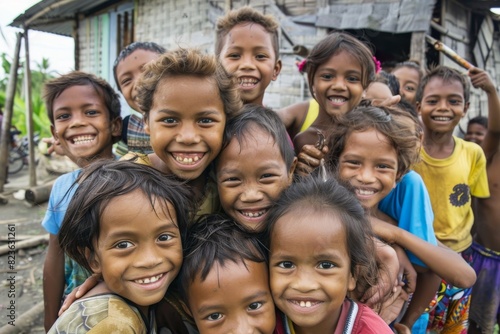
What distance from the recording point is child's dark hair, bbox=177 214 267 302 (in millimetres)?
1507

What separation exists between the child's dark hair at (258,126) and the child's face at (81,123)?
90 centimetres

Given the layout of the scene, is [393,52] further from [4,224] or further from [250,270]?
[250,270]

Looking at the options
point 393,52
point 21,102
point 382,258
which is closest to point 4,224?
point 21,102

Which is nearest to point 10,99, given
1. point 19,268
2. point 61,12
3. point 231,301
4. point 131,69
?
point 61,12

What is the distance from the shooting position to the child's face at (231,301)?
1456 mm

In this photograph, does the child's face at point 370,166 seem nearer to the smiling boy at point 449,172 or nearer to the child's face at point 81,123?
the smiling boy at point 449,172

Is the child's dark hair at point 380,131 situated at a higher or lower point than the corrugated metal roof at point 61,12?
lower

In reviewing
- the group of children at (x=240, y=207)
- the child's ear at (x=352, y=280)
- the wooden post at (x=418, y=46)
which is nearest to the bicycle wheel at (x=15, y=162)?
the group of children at (x=240, y=207)

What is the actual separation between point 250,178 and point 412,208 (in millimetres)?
884

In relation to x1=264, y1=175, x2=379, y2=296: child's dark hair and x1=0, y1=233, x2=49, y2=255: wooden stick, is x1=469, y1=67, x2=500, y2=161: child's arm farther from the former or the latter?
x1=0, y1=233, x2=49, y2=255: wooden stick

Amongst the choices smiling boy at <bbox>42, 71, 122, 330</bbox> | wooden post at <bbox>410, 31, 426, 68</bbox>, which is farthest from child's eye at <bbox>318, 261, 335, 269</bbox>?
wooden post at <bbox>410, 31, 426, 68</bbox>

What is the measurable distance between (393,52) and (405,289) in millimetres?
9140

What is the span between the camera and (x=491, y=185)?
300 centimetres

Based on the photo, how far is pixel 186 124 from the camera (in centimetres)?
166
